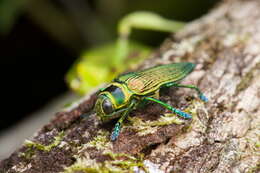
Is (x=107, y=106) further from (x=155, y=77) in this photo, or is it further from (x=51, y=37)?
(x=51, y=37)

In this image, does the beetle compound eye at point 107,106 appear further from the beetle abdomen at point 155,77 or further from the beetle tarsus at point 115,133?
the beetle abdomen at point 155,77

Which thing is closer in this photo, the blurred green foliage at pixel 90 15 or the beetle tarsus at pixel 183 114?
the beetle tarsus at pixel 183 114

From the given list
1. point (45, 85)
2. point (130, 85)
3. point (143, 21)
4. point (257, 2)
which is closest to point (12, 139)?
point (45, 85)

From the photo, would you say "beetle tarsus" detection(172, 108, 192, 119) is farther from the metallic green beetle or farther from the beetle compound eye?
the beetle compound eye

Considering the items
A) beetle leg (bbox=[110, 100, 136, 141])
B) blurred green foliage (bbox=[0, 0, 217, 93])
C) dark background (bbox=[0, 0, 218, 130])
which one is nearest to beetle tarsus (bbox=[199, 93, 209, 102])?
beetle leg (bbox=[110, 100, 136, 141])

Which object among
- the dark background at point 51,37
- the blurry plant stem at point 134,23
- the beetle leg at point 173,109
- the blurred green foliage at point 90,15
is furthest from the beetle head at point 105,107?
the dark background at point 51,37

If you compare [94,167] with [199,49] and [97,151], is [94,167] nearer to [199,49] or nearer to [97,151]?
[97,151]

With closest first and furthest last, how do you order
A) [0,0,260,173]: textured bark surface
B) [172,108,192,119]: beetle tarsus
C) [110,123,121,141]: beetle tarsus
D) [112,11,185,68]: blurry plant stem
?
[0,0,260,173]: textured bark surface → [110,123,121,141]: beetle tarsus → [172,108,192,119]: beetle tarsus → [112,11,185,68]: blurry plant stem
